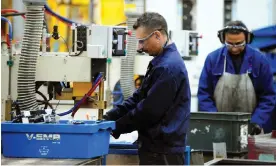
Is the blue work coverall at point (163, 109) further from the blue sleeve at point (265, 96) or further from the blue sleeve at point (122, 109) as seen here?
the blue sleeve at point (265, 96)

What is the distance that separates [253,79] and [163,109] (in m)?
1.87

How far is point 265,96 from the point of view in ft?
17.7

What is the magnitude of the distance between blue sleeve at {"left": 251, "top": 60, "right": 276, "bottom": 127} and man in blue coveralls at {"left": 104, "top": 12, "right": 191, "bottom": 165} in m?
1.62

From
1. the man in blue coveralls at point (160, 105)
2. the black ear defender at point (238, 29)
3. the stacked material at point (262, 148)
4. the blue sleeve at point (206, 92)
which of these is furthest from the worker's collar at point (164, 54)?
the blue sleeve at point (206, 92)

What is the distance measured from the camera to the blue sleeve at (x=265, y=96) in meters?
5.31

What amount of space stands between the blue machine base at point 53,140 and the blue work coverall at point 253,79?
1978 mm

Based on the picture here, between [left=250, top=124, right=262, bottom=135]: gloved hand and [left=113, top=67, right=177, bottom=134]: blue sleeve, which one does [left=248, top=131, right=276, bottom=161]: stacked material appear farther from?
[left=113, top=67, right=177, bottom=134]: blue sleeve

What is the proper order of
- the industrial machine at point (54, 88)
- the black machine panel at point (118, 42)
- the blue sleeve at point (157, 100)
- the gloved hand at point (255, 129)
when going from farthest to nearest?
1. the gloved hand at point (255, 129)
2. the black machine panel at point (118, 42)
3. the blue sleeve at point (157, 100)
4. the industrial machine at point (54, 88)

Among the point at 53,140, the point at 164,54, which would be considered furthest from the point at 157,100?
the point at 53,140

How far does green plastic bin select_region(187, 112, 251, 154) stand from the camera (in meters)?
4.75

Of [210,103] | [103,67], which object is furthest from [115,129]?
[210,103]

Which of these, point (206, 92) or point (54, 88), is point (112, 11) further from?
point (54, 88)

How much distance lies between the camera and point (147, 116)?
12.2 feet

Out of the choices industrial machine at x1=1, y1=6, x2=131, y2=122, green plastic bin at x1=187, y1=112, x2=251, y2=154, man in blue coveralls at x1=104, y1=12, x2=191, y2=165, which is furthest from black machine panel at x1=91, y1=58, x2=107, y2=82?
green plastic bin at x1=187, y1=112, x2=251, y2=154
